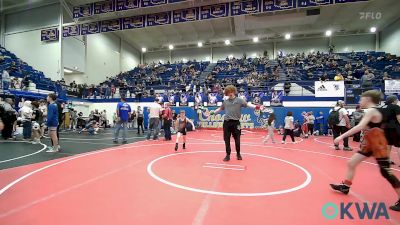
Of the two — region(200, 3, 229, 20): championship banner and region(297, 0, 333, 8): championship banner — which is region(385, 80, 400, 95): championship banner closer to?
region(297, 0, 333, 8): championship banner

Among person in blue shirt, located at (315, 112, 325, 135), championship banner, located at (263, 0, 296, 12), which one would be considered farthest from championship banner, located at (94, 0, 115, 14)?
person in blue shirt, located at (315, 112, 325, 135)

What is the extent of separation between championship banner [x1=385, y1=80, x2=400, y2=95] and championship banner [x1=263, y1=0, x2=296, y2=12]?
27.8 feet

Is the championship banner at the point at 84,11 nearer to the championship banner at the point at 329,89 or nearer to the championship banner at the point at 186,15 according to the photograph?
the championship banner at the point at 186,15

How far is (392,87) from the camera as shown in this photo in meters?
16.3

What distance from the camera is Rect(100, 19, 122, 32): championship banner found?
65.0 ft

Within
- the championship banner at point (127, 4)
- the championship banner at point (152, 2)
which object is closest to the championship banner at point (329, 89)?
the championship banner at point (152, 2)

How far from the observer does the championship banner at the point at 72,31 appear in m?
20.9

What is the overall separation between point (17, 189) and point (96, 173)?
1.36m

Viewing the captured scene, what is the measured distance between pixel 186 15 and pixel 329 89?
39.6 ft

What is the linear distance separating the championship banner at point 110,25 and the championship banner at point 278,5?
38.9 feet

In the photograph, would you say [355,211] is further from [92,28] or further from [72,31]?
[72,31]

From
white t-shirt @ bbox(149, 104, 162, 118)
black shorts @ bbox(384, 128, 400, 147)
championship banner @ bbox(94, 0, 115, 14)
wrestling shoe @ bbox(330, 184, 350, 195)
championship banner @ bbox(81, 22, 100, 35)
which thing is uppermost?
championship banner @ bbox(94, 0, 115, 14)

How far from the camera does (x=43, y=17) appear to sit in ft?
81.5

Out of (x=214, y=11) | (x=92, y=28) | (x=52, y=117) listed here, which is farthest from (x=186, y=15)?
(x=52, y=117)
